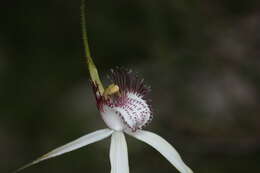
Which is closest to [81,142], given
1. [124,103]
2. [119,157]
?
[119,157]

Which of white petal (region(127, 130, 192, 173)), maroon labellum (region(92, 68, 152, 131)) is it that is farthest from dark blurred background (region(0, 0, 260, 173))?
white petal (region(127, 130, 192, 173))

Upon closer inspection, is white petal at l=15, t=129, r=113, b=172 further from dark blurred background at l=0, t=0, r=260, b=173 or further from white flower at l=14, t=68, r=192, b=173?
dark blurred background at l=0, t=0, r=260, b=173

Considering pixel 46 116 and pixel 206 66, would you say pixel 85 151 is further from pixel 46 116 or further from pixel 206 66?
pixel 206 66

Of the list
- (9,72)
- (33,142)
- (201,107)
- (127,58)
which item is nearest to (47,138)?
(33,142)

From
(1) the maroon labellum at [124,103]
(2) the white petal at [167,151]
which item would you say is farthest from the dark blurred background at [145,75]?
(2) the white petal at [167,151]

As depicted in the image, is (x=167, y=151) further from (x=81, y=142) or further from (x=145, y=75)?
(x=145, y=75)

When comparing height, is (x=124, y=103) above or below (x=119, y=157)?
above

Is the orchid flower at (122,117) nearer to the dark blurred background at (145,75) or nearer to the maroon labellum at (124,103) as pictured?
the maroon labellum at (124,103)
